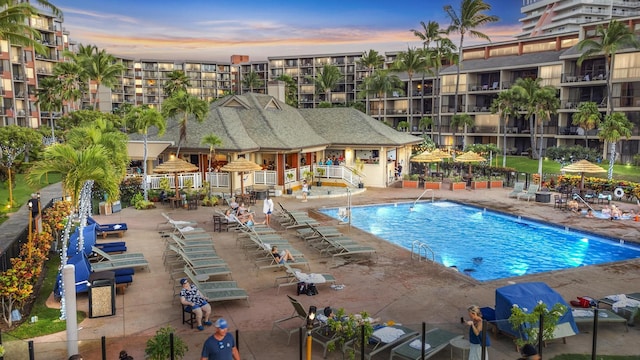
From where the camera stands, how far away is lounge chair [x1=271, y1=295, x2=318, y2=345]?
37.2 ft

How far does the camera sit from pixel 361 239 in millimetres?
21141

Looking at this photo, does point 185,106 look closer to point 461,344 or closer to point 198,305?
point 198,305

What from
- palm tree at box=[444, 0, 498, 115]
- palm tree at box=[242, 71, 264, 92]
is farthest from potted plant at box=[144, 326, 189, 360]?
palm tree at box=[242, 71, 264, 92]

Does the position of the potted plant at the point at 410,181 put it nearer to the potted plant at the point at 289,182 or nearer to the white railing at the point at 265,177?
the potted plant at the point at 289,182

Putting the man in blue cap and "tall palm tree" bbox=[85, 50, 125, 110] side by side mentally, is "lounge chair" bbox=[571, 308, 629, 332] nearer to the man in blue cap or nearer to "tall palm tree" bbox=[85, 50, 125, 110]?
the man in blue cap

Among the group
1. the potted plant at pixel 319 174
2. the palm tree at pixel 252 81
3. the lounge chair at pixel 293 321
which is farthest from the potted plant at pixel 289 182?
the palm tree at pixel 252 81

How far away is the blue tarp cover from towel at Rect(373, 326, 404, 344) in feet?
7.19

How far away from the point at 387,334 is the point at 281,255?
6548 millimetres

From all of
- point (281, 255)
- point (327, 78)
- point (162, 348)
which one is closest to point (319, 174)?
point (281, 255)

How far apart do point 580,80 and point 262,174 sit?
1606 inches

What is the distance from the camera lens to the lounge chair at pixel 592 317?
1144 cm

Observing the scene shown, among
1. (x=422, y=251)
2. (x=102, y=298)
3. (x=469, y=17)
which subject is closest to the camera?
(x=102, y=298)

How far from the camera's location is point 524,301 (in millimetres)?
10789

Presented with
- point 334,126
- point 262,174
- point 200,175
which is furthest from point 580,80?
point 200,175
